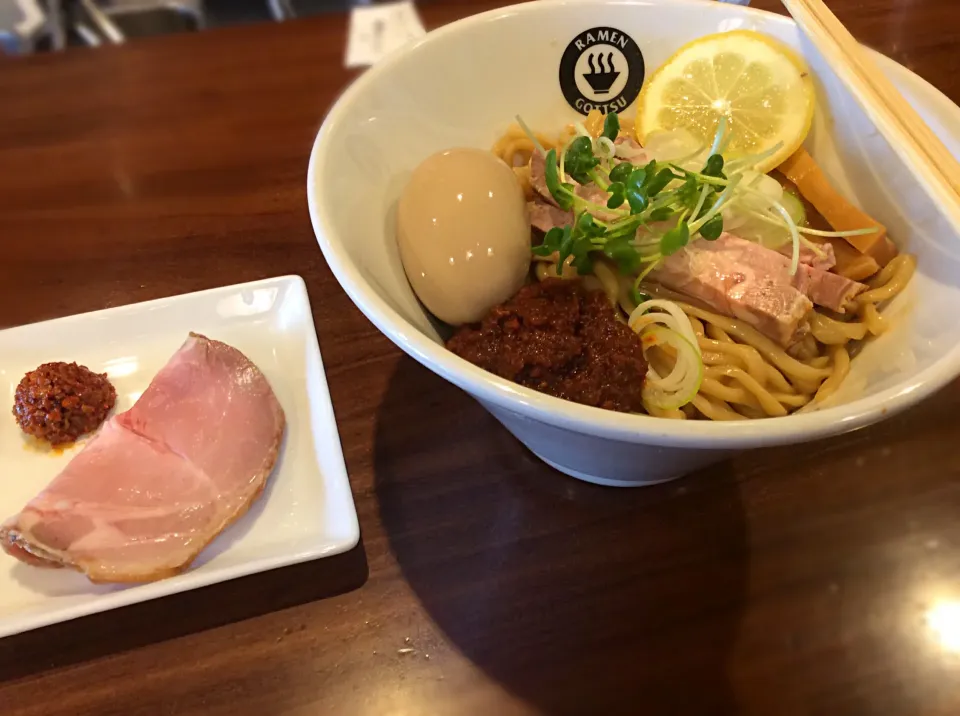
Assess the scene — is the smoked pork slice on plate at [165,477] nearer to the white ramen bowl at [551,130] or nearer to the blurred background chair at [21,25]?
the white ramen bowl at [551,130]

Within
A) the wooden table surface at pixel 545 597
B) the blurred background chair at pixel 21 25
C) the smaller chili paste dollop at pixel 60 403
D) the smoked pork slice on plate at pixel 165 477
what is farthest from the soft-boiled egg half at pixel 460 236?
the blurred background chair at pixel 21 25

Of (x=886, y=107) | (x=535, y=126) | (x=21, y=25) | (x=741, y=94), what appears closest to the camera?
(x=886, y=107)

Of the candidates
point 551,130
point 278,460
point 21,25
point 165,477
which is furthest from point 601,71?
point 21,25

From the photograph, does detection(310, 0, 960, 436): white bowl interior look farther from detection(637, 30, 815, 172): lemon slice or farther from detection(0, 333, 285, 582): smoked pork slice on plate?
detection(0, 333, 285, 582): smoked pork slice on plate

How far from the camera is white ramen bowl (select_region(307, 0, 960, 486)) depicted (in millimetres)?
657

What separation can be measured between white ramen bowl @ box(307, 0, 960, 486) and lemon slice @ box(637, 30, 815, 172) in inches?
1.8

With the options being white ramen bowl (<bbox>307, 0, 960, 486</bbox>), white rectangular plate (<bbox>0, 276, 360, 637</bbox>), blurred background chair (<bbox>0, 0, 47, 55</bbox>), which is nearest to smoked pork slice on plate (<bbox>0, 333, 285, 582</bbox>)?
white rectangular plate (<bbox>0, 276, 360, 637</bbox>)

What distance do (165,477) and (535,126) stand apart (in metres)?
0.82

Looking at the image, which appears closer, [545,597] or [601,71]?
[545,597]

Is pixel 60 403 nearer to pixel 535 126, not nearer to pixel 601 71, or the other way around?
pixel 535 126

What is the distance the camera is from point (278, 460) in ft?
3.84

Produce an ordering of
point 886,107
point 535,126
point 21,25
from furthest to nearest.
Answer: point 21,25 < point 535,126 < point 886,107

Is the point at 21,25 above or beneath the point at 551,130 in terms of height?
beneath

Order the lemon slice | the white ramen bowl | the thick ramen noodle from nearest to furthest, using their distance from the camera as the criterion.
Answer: the white ramen bowl
the thick ramen noodle
the lemon slice
